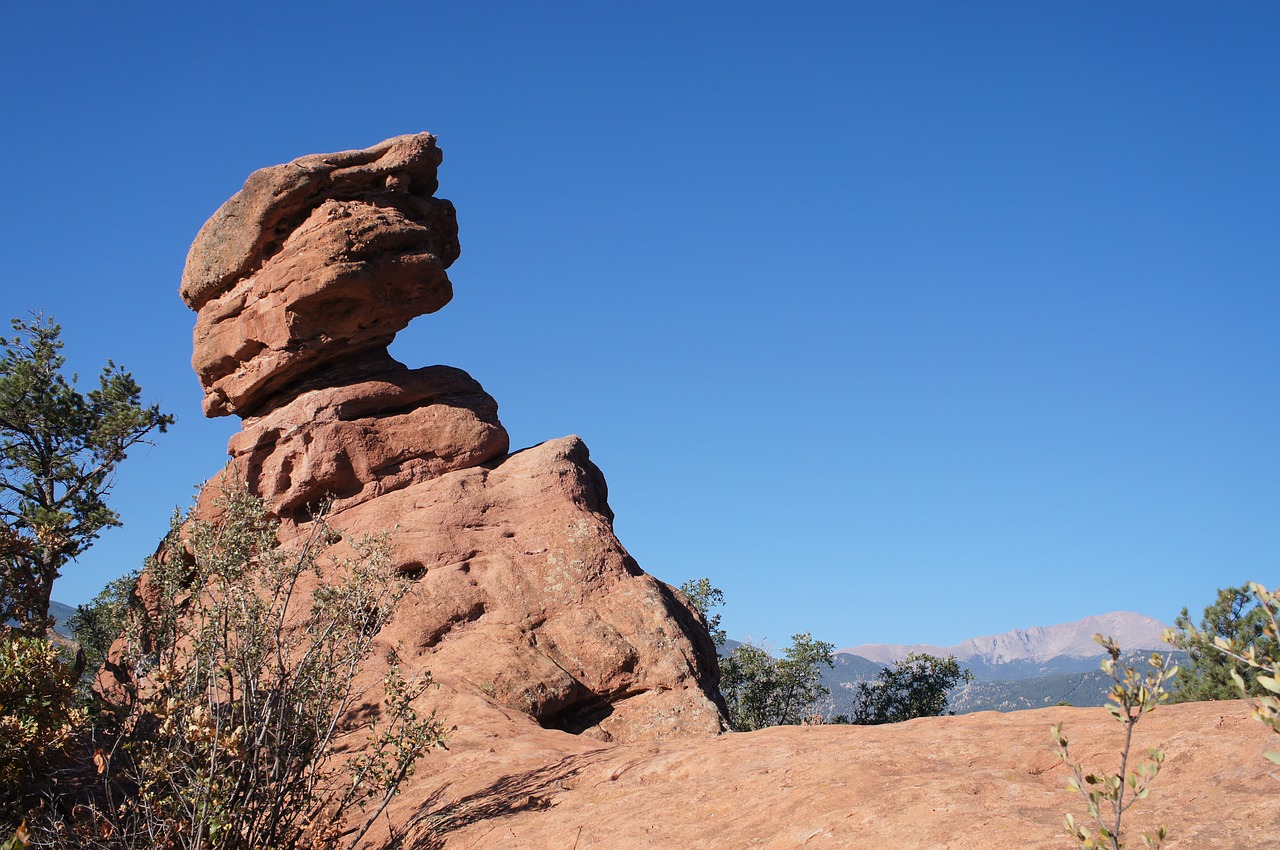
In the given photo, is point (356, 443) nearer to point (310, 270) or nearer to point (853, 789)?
point (310, 270)

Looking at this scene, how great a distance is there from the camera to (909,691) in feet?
115

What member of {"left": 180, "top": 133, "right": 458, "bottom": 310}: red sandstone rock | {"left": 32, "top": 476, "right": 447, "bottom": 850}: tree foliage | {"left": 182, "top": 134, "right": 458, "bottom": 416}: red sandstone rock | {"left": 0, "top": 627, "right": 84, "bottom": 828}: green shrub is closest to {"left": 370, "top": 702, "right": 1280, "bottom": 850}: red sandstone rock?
{"left": 32, "top": 476, "right": 447, "bottom": 850}: tree foliage

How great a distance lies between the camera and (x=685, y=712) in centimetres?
1653

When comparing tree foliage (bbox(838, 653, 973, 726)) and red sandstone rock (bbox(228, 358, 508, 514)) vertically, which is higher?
red sandstone rock (bbox(228, 358, 508, 514))

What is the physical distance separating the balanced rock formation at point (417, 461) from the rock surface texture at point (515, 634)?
5cm

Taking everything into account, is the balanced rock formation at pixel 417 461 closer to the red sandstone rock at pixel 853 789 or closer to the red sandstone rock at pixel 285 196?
the red sandstone rock at pixel 285 196

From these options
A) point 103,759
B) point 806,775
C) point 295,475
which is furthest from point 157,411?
point 806,775

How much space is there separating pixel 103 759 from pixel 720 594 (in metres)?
26.6

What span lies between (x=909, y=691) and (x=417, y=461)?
2176 cm

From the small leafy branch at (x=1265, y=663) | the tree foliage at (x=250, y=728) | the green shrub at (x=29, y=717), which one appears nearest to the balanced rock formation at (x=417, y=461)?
the tree foliage at (x=250, y=728)

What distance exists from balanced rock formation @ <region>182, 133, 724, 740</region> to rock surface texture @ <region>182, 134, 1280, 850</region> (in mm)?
49

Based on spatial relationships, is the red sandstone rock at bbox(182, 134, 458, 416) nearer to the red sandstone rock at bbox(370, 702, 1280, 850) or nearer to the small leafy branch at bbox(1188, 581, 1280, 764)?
the red sandstone rock at bbox(370, 702, 1280, 850)

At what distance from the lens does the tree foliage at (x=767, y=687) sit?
111 ft

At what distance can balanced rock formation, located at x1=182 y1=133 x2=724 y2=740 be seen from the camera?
17.1 m
